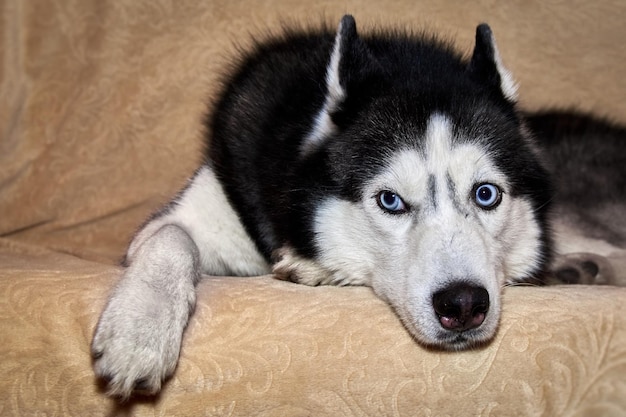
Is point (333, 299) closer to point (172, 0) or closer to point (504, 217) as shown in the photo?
Answer: point (504, 217)

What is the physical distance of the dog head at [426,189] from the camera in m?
2.01

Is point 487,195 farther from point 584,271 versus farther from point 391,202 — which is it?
point 584,271

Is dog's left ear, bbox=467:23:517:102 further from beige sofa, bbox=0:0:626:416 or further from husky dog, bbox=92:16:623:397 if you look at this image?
beige sofa, bbox=0:0:626:416

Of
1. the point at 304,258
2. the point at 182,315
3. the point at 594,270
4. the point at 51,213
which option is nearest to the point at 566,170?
the point at 594,270

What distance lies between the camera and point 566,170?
126 inches

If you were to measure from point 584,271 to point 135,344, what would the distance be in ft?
5.92

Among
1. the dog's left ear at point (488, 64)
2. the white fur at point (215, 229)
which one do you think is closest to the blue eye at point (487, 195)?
the dog's left ear at point (488, 64)

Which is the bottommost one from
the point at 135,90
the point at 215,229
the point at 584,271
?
the point at 135,90

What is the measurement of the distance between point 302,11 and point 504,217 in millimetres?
1781

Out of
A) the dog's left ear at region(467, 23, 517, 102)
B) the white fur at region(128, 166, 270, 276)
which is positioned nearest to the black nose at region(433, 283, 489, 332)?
the dog's left ear at region(467, 23, 517, 102)

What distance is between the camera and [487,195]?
2.27 metres

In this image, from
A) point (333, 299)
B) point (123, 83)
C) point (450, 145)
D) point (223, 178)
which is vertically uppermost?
point (450, 145)

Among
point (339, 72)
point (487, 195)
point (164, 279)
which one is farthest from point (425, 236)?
point (164, 279)

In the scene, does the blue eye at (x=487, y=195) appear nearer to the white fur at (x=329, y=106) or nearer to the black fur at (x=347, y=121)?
the black fur at (x=347, y=121)
